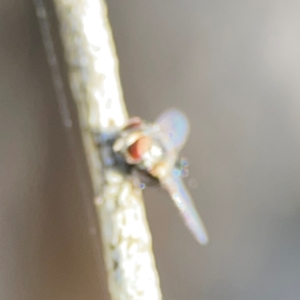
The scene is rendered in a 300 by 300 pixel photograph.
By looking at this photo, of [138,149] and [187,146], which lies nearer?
[138,149]

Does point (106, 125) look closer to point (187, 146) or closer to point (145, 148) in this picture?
point (145, 148)

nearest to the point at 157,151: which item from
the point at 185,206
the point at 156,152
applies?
the point at 156,152

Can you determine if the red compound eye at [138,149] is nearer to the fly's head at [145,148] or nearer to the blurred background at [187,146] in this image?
the fly's head at [145,148]

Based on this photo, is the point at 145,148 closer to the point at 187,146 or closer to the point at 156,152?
the point at 156,152

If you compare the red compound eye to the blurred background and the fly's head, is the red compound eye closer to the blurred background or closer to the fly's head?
the fly's head
